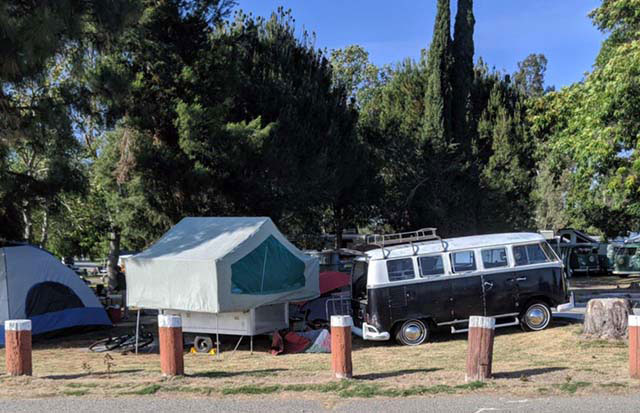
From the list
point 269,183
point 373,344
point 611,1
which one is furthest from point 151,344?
point 611,1

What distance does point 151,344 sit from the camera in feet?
47.8

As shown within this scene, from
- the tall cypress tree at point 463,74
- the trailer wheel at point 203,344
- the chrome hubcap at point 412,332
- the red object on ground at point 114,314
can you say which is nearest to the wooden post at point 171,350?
the trailer wheel at point 203,344

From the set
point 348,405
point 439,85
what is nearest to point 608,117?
point 348,405

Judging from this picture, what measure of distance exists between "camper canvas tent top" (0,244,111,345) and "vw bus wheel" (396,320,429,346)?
8.02m

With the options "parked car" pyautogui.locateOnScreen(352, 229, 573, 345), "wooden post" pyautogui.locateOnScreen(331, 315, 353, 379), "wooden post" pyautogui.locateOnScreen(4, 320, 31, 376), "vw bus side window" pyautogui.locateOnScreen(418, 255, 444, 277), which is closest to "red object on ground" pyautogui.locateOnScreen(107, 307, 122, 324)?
"parked car" pyautogui.locateOnScreen(352, 229, 573, 345)

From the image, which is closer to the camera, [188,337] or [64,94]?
[188,337]

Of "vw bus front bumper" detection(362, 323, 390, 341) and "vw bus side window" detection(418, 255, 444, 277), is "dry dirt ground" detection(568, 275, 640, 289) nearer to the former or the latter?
"vw bus side window" detection(418, 255, 444, 277)

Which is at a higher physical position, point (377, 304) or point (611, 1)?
point (611, 1)

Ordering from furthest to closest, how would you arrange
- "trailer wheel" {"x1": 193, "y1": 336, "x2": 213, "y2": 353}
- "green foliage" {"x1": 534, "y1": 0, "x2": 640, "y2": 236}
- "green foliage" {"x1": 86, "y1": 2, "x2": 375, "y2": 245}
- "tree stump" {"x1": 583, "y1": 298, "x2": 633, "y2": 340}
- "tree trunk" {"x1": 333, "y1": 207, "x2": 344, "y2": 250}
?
"tree trunk" {"x1": 333, "y1": 207, "x2": 344, "y2": 250}
"green foliage" {"x1": 86, "y1": 2, "x2": 375, "y2": 245}
"green foliage" {"x1": 534, "y1": 0, "x2": 640, "y2": 236}
"trailer wheel" {"x1": 193, "y1": 336, "x2": 213, "y2": 353}
"tree stump" {"x1": 583, "y1": 298, "x2": 633, "y2": 340}

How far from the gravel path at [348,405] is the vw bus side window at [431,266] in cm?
627

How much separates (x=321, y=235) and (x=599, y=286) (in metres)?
12.2

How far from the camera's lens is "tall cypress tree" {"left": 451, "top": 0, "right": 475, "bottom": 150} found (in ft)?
120

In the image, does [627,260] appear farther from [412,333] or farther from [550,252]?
[412,333]

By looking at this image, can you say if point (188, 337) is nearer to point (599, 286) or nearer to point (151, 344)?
point (151, 344)
